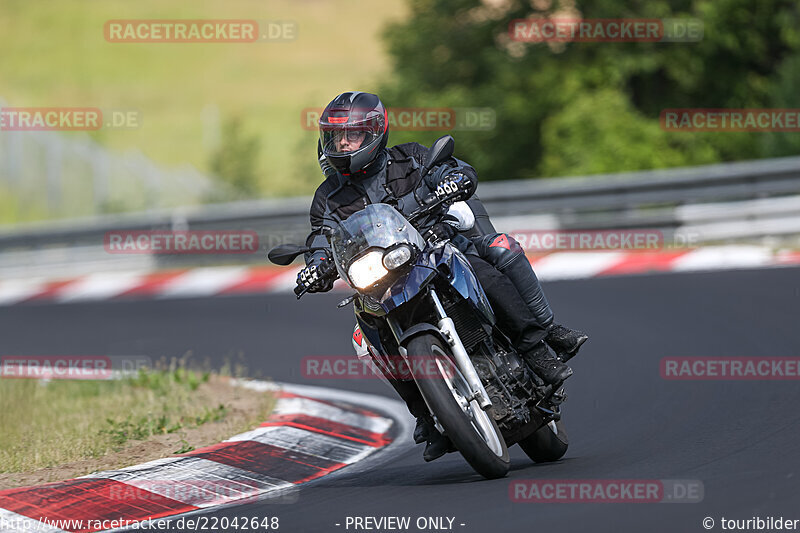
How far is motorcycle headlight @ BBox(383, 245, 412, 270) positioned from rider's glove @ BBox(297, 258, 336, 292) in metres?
0.49

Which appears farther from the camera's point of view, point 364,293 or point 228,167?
point 228,167

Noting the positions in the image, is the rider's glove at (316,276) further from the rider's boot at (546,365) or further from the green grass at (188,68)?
the green grass at (188,68)

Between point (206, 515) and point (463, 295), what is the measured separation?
1.60 meters

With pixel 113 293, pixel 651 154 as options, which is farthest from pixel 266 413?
pixel 651 154

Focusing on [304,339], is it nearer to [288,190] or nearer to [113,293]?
[113,293]

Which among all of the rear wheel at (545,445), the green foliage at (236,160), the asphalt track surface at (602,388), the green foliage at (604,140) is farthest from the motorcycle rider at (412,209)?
the green foliage at (236,160)

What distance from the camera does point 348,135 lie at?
628cm

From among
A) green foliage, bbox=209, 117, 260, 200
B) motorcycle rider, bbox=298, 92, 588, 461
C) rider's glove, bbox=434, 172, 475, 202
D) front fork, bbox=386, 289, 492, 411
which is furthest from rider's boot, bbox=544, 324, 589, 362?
green foliage, bbox=209, 117, 260, 200

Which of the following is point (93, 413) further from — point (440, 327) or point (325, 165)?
point (440, 327)

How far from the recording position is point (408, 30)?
2977cm

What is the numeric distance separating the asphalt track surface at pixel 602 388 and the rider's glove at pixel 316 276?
3.35 feet

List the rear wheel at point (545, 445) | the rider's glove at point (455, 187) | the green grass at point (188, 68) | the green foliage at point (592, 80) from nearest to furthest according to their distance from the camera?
the rider's glove at point (455, 187)
the rear wheel at point (545, 445)
the green foliage at point (592, 80)
the green grass at point (188, 68)

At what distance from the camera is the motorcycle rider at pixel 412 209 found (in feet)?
20.5

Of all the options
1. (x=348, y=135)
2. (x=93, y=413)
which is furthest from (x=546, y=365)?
(x=93, y=413)
